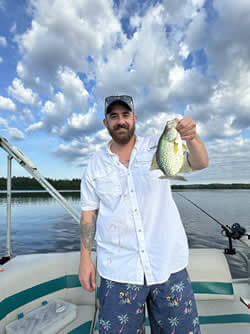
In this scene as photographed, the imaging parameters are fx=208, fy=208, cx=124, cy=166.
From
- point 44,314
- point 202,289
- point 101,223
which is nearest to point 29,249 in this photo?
point 44,314

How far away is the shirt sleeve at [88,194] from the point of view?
2158 mm

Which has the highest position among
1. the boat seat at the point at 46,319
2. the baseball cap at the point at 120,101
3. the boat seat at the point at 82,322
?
the baseball cap at the point at 120,101

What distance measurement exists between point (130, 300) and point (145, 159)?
1.23m

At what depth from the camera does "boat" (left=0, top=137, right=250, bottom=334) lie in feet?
9.93

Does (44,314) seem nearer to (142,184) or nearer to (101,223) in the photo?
(101,223)

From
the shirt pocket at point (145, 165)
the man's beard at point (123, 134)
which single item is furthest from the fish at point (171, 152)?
the man's beard at point (123, 134)

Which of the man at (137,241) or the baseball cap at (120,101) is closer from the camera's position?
the man at (137,241)

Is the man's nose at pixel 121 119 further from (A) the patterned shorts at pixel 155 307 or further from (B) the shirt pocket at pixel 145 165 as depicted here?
(A) the patterned shorts at pixel 155 307

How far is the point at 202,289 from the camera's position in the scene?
3697 mm

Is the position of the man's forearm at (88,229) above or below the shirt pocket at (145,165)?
below

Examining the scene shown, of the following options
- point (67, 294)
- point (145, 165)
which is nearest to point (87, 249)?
point (145, 165)

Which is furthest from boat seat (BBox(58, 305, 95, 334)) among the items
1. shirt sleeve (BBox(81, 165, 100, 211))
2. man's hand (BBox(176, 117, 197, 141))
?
man's hand (BBox(176, 117, 197, 141))

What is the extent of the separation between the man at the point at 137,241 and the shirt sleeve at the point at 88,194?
0.07 meters

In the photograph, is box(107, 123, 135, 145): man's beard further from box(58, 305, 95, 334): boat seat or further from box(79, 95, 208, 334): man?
box(58, 305, 95, 334): boat seat
